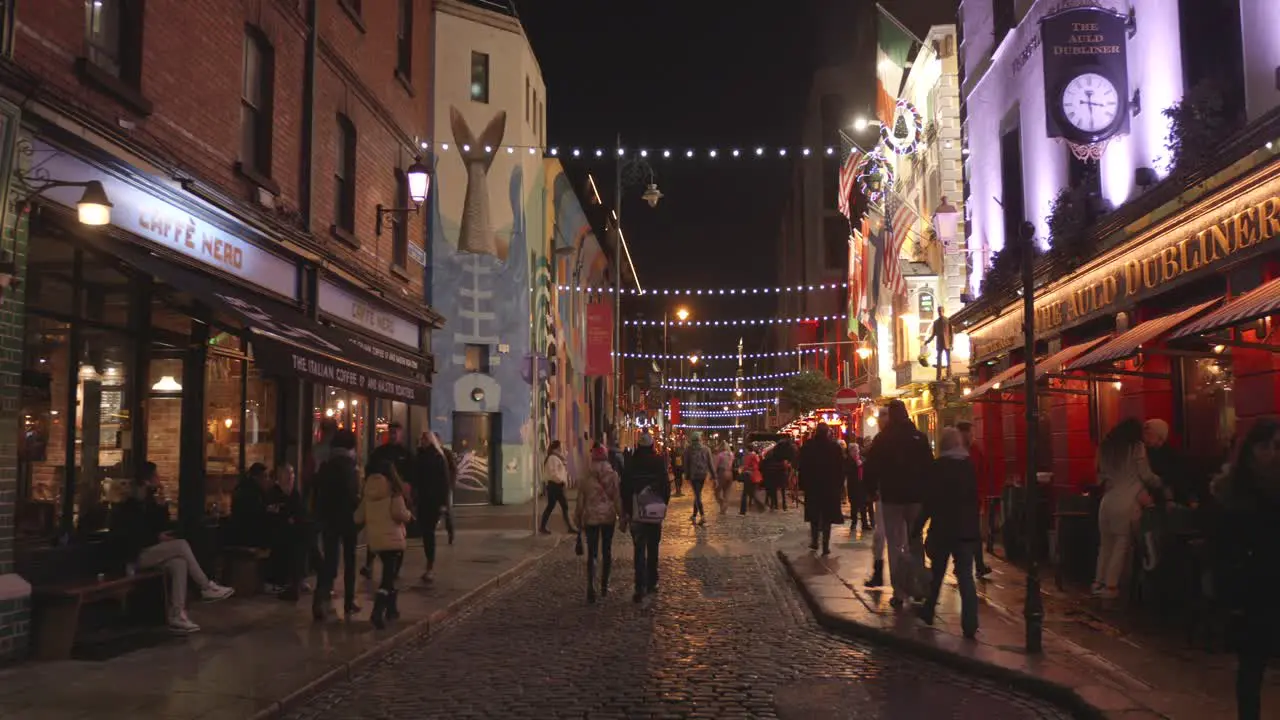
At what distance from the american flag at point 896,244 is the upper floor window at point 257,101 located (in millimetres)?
17649

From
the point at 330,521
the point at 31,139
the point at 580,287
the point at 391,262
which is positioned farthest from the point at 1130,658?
the point at 580,287

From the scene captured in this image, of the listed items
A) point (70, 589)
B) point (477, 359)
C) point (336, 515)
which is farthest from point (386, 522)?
point (477, 359)

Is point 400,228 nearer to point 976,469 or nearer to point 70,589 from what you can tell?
point 976,469

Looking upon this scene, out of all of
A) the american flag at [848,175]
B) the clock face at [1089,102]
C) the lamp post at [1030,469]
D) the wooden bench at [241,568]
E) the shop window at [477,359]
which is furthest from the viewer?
the american flag at [848,175]

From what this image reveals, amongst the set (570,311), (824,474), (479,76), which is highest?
(479,76)

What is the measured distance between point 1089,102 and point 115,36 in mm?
12087

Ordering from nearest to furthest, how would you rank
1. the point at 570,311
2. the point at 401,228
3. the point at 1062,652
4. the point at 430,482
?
the point at 1062,652 → the point at 430,482 → the point at 401,228 → the point at 570,311

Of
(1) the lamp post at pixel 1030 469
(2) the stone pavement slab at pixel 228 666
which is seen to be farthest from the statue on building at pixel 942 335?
(1) the lamp post at pixel 1030 469

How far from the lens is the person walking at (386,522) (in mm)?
10266

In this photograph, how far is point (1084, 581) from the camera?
13.1m

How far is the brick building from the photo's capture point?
900cm

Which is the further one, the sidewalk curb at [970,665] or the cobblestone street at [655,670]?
the cobblestone street at [655,670]

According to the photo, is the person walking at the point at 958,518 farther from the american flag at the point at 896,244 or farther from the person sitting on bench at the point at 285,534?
the american flag at the point at 896,244

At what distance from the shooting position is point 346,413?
57.7ft
